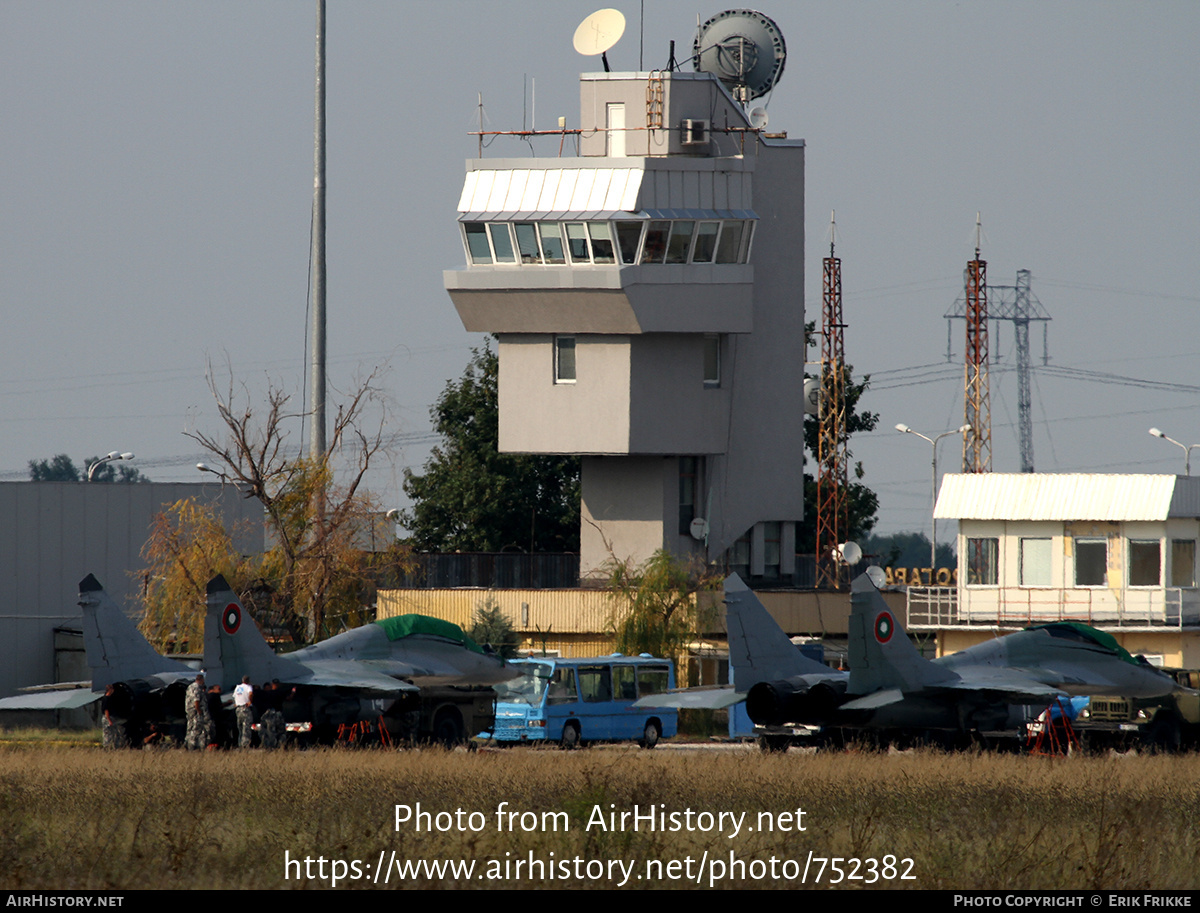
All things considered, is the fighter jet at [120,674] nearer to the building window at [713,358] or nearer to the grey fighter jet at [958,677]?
the grey fighter jet at [958,677]

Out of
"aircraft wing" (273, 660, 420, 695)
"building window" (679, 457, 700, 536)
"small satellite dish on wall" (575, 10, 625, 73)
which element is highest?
"small satellite dish on wall" (575, 10, 625, 73)

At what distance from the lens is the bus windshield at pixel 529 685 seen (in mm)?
30984

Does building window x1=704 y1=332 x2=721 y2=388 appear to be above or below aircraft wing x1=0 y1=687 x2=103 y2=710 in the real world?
above

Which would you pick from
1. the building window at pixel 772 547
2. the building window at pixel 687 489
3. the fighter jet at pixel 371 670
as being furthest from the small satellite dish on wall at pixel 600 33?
the fighter jet at pixel 371 670

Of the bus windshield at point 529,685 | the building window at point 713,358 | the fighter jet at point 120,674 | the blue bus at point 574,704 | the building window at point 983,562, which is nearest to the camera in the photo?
the fighter jet at point 120,674

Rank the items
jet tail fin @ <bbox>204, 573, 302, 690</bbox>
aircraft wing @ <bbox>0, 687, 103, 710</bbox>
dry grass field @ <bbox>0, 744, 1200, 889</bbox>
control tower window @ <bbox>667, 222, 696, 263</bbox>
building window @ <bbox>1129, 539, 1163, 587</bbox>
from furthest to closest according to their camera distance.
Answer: control tower window @ <bbox>667, 222, 696, 263</bbox> < building window @ <bbox>1129, 539, 1163, 587</bbox> < aircraft wing @ <bbox>0, 687, 103, 710</bbox> < jet tail fin @ <bbox>204, 573, 302, 690</bbox> < dry grass field @ <bbox>0, 744, 1200, 889</bbox>

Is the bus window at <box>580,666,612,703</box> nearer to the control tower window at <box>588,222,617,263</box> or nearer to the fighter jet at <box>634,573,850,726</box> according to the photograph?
the fighter jet at <box>634,573,850,726</box>

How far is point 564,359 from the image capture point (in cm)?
4700

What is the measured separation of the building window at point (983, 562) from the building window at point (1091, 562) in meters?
2.39

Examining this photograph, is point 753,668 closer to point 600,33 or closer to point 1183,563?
point 1183,563

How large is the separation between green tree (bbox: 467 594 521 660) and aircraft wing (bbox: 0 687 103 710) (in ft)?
64.6

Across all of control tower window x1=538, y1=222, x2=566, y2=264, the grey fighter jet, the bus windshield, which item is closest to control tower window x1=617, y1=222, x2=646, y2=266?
control tower window x1=538, y1=222, x2=566, y2=264

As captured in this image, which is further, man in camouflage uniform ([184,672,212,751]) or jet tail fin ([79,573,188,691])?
jet tail fin ([79,573,188,691])

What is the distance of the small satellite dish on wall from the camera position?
1857 inches
